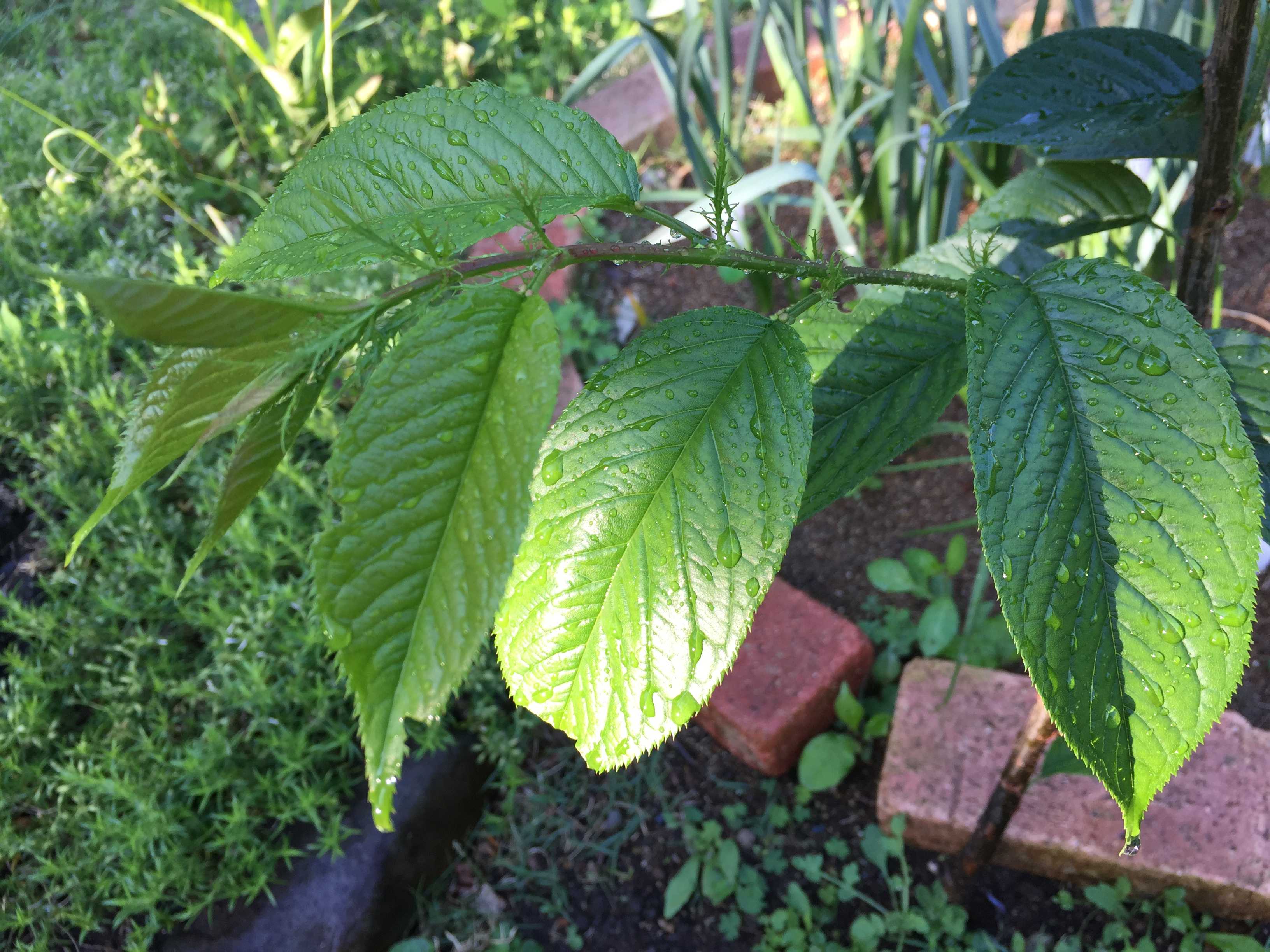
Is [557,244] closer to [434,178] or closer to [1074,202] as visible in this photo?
[1074,202]

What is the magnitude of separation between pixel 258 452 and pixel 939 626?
61.7 inches

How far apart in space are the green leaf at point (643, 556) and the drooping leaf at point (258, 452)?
150 millimetres

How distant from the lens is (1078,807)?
5.26 feet

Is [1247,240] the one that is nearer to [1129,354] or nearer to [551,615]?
[1129,354]

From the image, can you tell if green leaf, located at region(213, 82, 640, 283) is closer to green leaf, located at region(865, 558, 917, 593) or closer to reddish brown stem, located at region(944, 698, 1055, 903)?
reddish brown stem, located at region(944, 698, 1055, 903)

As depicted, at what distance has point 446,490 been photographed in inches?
18.3

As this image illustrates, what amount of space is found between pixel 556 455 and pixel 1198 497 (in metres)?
0.43

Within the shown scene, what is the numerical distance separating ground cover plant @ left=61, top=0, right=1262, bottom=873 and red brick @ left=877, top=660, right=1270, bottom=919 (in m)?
1.00

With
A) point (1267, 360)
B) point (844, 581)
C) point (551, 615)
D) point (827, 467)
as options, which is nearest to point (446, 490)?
point (551, 615)

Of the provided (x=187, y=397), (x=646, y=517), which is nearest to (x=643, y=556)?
(x=646, y=517)

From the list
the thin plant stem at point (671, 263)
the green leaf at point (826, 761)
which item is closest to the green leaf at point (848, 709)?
the green leaf at point (826, 761)

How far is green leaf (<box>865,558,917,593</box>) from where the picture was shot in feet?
6.25

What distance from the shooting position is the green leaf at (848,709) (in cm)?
182

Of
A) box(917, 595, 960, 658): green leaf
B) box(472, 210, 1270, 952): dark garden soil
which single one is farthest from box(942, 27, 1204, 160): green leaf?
box(472, 210, 1270, 952): dark garden soil
